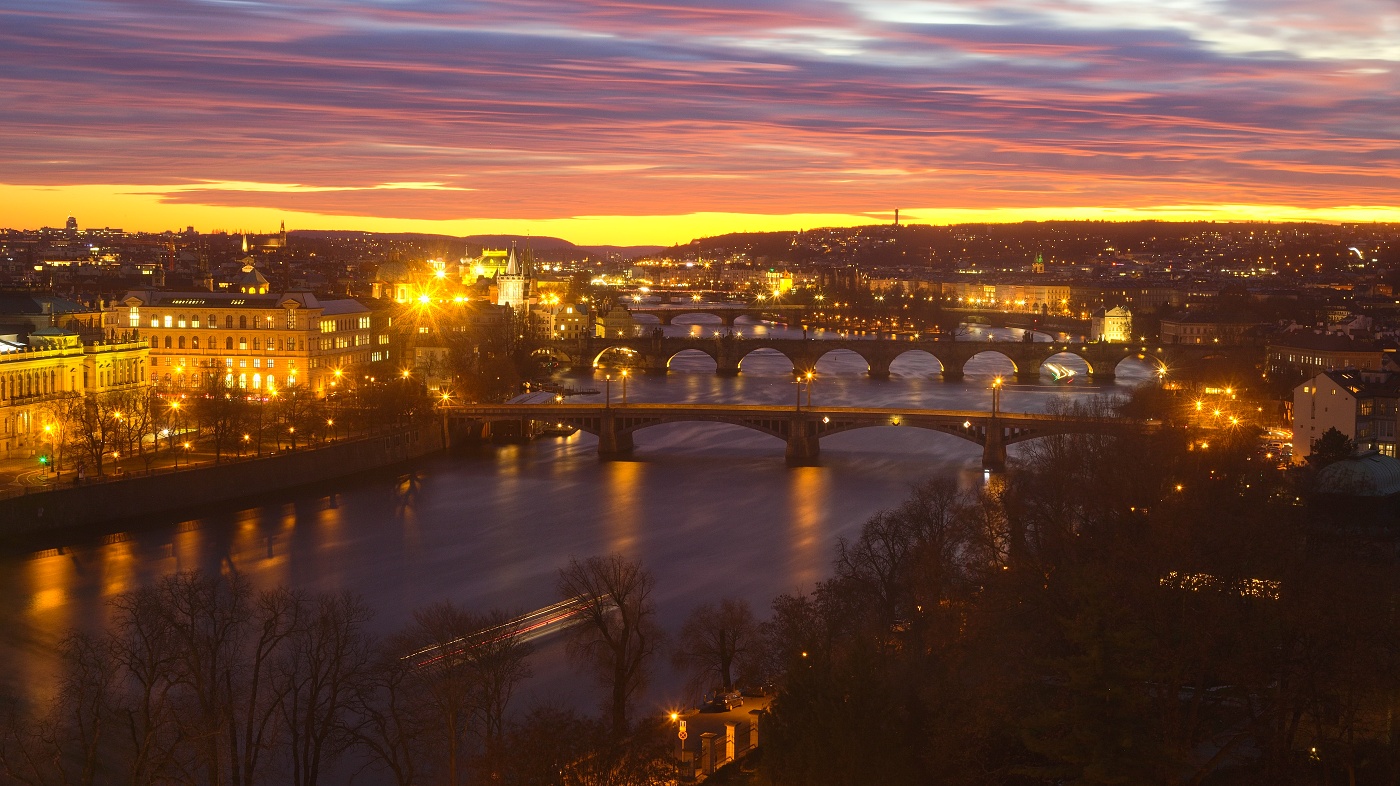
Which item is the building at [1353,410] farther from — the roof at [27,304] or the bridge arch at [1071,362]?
the bridge arch at [1071,362]

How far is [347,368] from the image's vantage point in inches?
1102

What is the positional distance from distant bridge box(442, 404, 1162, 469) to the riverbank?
2.42 meters

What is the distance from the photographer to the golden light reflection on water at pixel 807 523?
14914mm

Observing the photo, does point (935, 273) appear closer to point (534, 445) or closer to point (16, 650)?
point (534, 445)

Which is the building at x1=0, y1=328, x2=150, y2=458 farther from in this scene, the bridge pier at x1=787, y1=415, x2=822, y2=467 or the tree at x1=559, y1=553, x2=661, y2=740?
the tree at x1=559, y1=553, x2=661, y2=740

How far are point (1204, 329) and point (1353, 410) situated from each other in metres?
29.5

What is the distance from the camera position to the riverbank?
16.0m

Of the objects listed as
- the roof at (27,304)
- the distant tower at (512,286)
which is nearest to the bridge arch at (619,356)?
the distant tower at (512,286)

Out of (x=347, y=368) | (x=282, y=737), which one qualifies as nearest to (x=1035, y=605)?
(x=282, y=737)

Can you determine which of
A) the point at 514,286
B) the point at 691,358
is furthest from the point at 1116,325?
the point at 514,286

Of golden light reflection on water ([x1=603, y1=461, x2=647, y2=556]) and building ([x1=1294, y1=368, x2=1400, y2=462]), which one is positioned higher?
building ([x1=1294, y1=368, x2=1400, y2=462])

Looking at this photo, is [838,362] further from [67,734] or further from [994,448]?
[67,734]

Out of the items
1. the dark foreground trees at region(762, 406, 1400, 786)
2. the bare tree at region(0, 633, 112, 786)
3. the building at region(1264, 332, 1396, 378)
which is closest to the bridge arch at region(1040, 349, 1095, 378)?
the building at region(1264, 332, 1396, 378)

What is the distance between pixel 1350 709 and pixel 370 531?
11.2 meters
